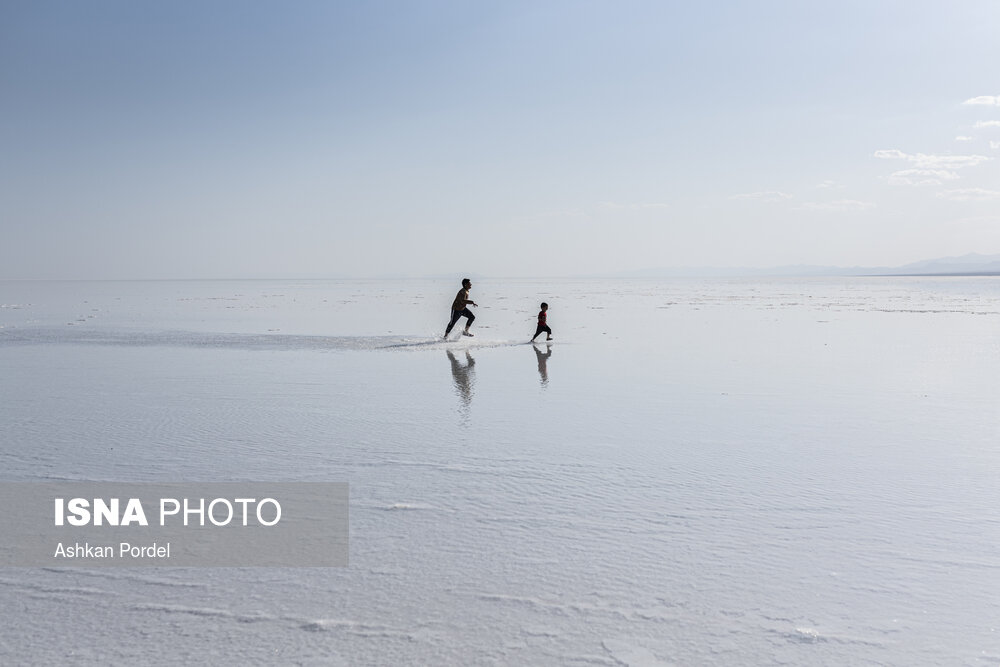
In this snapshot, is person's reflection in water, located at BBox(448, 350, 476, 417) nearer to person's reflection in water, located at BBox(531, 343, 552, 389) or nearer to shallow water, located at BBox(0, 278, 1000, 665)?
shallow water, located at BBox(0, 278, 1000, 665)

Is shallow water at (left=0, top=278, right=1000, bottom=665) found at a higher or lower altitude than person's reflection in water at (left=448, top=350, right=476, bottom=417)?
lower

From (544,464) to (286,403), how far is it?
4831 mm

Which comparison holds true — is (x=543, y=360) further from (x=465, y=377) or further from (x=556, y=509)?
(x=556, y=509)

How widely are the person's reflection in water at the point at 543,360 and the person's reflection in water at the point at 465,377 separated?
1.25 metres

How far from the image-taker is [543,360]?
629 inches

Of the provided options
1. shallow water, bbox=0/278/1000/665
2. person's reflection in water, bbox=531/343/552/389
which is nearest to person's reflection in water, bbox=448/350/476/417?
shallow water, bbox=0/278/1000/665

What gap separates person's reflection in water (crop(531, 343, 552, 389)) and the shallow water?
146 millimetres

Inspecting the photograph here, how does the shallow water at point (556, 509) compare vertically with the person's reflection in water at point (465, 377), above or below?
below

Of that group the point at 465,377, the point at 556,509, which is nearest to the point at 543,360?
the point at 465,377

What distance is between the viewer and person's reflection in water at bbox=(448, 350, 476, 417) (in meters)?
10.8

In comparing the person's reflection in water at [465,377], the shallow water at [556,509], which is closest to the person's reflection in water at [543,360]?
the shallow water at [556,509]

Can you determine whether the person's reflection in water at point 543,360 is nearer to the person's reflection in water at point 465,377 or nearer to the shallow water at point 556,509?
the shallow water at point 556,509

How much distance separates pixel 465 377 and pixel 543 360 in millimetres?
3054

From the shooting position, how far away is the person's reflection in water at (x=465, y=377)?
10773 mm
